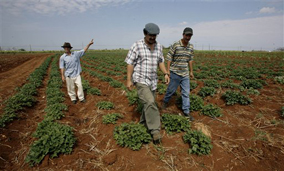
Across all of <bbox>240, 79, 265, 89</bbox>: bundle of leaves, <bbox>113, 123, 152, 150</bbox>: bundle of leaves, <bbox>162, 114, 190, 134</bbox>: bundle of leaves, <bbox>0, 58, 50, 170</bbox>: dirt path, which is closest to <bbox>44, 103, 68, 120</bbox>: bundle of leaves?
<bbox>0, 58, 50, 170</bbox>: dirt path

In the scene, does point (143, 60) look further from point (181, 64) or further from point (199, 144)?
point (199, 144)

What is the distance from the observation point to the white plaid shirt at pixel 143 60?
3.20 m

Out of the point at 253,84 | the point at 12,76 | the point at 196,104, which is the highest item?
the point at 12,76

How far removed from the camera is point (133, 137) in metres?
3.43

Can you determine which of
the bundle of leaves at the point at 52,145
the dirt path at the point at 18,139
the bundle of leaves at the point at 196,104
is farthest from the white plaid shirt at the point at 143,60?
the dirt path at the point at 18,139

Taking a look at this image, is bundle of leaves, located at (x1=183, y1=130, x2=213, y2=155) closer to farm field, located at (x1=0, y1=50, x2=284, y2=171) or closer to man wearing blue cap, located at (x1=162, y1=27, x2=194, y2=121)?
farm field, located at (x1=0, y1=50, x2=284, y2=171)

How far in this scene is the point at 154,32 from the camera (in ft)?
9.67

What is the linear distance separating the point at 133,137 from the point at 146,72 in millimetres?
1467

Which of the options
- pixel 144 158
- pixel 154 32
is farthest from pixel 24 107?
pixel 154 32

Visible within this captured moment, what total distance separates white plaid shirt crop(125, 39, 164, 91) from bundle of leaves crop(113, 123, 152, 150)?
3.45ft

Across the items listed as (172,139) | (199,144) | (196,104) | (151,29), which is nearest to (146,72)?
(151,29)

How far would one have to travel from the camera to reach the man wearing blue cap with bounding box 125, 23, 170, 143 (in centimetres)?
319

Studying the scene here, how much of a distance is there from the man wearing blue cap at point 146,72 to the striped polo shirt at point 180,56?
1.01 metres

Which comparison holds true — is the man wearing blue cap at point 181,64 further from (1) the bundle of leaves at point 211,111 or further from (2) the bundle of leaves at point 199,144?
(2) the bundle of leaves at point 199,144
